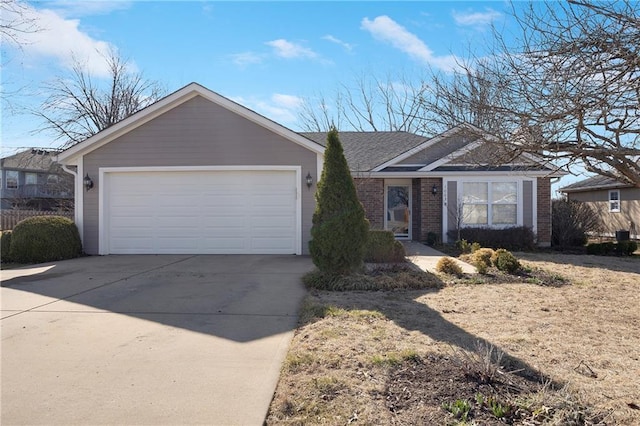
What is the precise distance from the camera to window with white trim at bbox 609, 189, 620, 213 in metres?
21.2

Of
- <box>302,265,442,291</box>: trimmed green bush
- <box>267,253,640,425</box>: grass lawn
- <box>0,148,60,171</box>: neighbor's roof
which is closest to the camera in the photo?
<box>267,253,640,425</box>: grass lawn

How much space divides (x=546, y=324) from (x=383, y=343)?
7.53ft

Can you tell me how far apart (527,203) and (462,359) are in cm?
1252

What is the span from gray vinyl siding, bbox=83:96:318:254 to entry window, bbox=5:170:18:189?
94.7 feet

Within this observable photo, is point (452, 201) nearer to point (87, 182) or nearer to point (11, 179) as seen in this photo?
point (87, 182)

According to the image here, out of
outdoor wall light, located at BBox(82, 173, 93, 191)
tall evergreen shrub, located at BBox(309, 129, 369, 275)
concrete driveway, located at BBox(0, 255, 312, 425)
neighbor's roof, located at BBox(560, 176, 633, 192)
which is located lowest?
concrete driveway, located at BBox(0, 255, 312, 425)

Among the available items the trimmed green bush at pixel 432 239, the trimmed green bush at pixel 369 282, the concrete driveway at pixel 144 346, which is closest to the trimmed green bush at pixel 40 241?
the concrete driveway at pixel 144 346

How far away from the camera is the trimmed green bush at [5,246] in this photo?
10.8 meters

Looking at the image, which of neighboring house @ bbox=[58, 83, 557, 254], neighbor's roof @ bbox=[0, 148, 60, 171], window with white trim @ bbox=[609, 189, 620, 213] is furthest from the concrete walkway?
neighbor's roof @ bbox=[0, 148, 60, 171]

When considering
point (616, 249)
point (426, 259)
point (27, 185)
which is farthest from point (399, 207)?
point (27, 185)

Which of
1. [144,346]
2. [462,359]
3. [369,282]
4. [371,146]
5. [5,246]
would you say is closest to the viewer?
[462,359]

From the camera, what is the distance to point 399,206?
15.9 metres

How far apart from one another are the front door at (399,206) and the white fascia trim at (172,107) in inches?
205

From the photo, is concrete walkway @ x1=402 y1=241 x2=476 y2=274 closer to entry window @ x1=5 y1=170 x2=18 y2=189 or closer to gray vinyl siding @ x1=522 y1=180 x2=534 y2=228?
gray vinyl siding @ x1=522 y1=180 x2=534 y2=228
